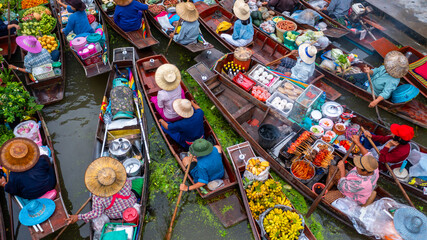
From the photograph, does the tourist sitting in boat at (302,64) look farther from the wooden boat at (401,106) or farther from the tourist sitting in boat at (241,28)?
the tourist sitting in boat at (241,28)

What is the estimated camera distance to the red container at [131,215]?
5.71m

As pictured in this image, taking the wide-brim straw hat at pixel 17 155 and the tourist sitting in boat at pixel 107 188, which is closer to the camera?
the tourist sitting in boat at pixel 107 188

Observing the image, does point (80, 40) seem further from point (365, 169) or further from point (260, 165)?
point (365, 169)

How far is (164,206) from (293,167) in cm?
365

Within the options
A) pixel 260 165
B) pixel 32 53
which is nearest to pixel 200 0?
pixel 32 53

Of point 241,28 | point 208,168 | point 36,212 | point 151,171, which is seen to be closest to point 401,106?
point 241,28

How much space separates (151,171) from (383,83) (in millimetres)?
7847

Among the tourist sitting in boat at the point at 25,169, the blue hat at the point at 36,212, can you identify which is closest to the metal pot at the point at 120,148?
the tourist sitting in boat at the point at 25,169

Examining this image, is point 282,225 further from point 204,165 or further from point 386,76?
point 386,76

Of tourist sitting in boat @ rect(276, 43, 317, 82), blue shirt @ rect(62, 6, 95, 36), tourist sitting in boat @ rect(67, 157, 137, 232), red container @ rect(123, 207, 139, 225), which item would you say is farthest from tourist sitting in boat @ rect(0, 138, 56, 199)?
tourist sitting in boat @ rect(276, 43, 317, 82)

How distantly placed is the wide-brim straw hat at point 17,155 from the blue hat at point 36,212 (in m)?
0.77

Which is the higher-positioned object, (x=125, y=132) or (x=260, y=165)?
(x=260, y=165)

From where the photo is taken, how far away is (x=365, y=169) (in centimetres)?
547

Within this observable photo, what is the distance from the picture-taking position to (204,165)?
6035 mm
